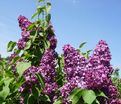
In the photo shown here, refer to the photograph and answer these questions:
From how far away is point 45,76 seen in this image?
4348 millimetres

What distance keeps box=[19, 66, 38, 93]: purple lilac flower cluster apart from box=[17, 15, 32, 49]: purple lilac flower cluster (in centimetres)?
84

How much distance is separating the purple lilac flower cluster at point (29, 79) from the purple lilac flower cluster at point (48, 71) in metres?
0.11

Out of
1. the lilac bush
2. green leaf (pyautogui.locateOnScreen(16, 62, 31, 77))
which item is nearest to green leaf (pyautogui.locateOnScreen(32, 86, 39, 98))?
the lilac bush

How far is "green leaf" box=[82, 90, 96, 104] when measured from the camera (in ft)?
11.7

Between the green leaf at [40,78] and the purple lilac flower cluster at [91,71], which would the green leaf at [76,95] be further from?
the green leaf at [40,78]

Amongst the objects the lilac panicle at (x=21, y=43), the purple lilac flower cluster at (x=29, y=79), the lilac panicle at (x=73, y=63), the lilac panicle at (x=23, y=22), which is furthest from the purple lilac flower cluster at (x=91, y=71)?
the lilac panicle at (x=23, y=22)

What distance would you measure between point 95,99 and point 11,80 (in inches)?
44.7

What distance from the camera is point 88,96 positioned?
358cm

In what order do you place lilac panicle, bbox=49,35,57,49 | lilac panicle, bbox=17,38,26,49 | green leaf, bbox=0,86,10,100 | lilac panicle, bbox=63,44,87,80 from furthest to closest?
1. lilac panicle, bbox=17,38,26,49
2. lilac panicle, bbox=49,35,57,49
3. green leaf, bbox=0,86,10,100
4. lilac panicle, bbox=63,44,87,80

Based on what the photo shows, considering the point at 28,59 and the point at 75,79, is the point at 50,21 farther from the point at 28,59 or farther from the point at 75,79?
the point at 75,79

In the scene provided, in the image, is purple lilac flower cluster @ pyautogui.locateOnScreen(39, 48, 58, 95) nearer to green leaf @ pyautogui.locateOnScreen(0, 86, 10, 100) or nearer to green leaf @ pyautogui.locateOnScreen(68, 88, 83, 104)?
→ green leaf @ pyautogui.locateOnScreen(0, 86, 10, 100)

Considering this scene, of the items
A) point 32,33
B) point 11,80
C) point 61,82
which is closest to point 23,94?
point 11,80

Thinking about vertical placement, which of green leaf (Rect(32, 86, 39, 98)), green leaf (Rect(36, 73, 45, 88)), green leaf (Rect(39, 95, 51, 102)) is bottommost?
green leaf (Rect(39, 95, 51, 102))

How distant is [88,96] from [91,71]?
0.85 feet
